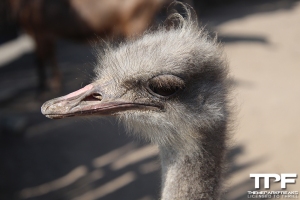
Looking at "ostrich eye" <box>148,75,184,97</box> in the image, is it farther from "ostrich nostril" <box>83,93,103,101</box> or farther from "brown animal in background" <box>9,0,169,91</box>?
"brown animal in background" <box>9,0,169,91</box>

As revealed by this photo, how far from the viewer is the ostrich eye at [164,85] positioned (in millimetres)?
1809

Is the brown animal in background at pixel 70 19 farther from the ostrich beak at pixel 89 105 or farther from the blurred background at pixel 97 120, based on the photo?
the ostrich beak at pixel 89 105

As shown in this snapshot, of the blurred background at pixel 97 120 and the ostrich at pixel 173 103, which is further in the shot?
the blurred background at pixel 97 120

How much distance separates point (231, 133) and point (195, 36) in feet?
1.33

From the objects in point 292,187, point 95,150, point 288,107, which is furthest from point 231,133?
point 288,107

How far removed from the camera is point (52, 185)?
4.20 meters

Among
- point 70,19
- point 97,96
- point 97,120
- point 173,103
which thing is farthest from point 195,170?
point 70,19

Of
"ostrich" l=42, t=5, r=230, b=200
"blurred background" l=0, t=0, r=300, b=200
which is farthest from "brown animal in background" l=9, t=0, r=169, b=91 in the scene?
"ostrich" l=42, t=5, r=230, b=200

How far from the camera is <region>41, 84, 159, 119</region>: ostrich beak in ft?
5.90

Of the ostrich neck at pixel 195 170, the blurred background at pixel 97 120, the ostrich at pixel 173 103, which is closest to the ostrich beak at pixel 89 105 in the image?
the ostrich at pixel 173 103

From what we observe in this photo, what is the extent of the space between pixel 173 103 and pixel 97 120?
59.3 inches

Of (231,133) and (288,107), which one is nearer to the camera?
(231,133)

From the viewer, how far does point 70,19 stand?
5.89 metres

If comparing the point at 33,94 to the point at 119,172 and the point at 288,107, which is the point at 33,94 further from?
the point at 288,107
